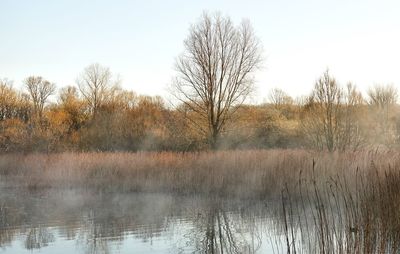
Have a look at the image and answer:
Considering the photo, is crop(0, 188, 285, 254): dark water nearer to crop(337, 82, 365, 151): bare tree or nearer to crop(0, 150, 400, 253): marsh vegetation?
crop(0, 150, 400, 253): marsh vegetation

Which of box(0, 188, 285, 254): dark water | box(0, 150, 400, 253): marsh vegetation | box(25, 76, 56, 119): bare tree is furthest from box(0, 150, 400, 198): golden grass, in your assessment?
box(25, 76, 56, 119): bare tree

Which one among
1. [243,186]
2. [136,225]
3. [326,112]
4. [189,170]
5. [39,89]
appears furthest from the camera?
[39,89]

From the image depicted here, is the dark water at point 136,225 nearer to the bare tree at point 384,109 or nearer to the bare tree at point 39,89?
the bare tree at point 384,109

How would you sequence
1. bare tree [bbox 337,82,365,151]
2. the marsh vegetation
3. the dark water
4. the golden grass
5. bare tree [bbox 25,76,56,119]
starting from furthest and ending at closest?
bare tree [bbox 25,76,56,119]
bare tree [bbox 337,82,365,151]
the golden grass
the dark water
the marsh vegetation

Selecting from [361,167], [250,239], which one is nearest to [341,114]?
[361,167]

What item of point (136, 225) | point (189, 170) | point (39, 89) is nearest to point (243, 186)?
point (189, 170)

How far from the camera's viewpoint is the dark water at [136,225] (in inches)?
297

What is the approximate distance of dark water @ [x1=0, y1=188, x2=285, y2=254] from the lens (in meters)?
7.53

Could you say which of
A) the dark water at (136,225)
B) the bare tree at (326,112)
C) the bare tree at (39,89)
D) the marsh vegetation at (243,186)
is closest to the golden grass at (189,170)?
the marsh vegetation at (243,186)

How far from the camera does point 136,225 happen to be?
30.2 ft

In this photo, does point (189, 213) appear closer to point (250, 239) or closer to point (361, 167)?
point (250, 239)

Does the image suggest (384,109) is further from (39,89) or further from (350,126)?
(39,89)

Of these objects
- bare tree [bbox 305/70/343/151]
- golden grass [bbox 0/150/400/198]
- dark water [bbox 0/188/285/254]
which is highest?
bare tree [bbox 305/70/343/151]

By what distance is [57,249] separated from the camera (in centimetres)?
738
